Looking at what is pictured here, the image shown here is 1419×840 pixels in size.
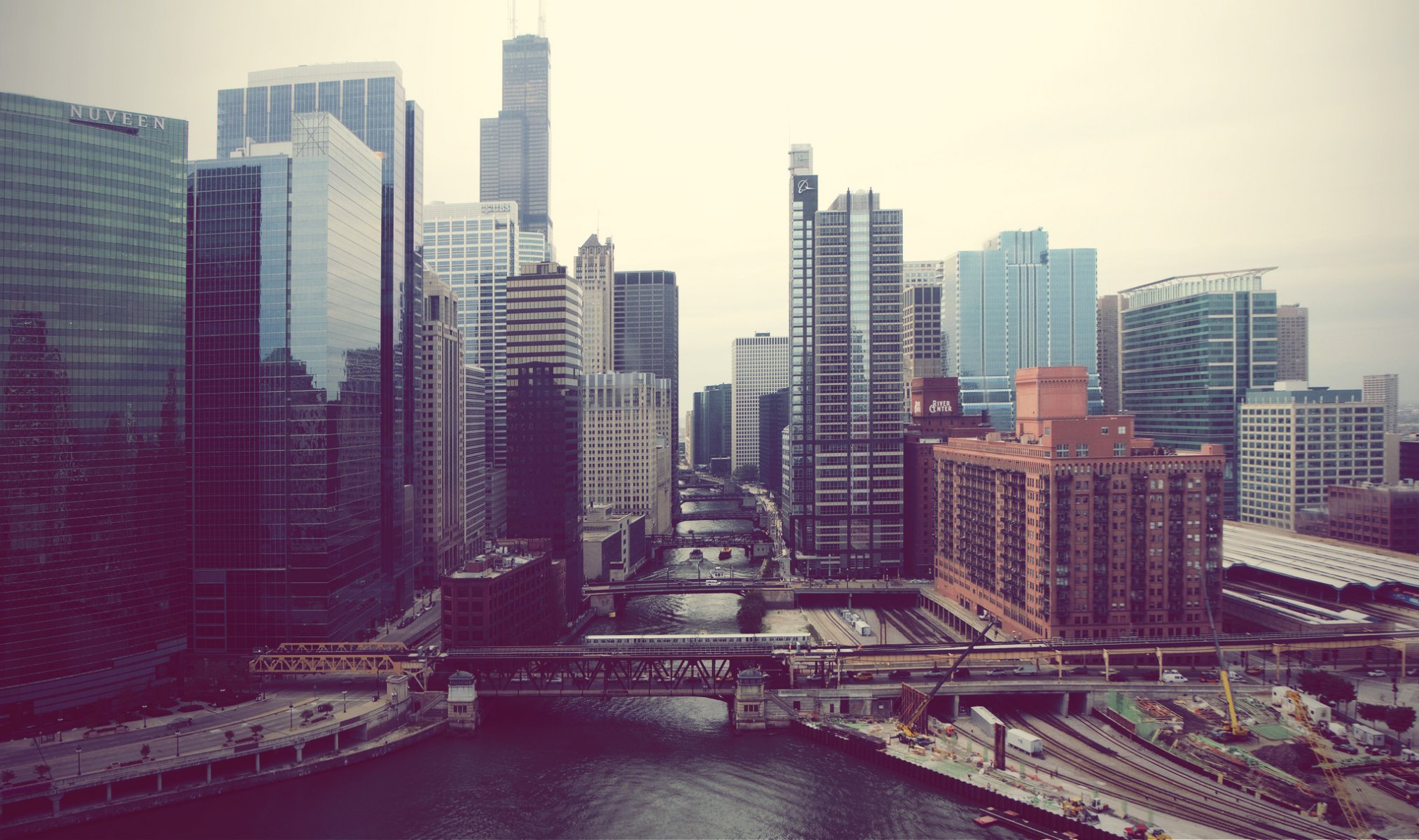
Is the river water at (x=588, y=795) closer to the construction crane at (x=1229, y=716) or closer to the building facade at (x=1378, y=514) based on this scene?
the construction crane at (x=1229, y=716)

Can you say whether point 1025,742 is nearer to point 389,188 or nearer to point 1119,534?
point 1119,534

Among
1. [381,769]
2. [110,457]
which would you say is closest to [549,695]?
[381,769]

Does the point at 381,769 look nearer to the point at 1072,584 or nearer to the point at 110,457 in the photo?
the point at 110,457

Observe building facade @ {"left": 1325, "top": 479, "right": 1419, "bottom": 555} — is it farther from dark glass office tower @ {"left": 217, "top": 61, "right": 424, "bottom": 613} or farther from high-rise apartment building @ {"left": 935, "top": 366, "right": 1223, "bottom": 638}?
dark glass office tower @ {"left": 217, "top": 61, "right": 424, "bottom": 613}

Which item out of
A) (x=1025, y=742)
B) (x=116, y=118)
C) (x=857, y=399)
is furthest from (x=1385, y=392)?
(x=116, y=118)

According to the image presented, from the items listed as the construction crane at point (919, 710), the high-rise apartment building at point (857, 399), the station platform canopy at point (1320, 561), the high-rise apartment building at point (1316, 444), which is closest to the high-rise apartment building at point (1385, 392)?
the high-rise apartment building at point (1316, 444)
